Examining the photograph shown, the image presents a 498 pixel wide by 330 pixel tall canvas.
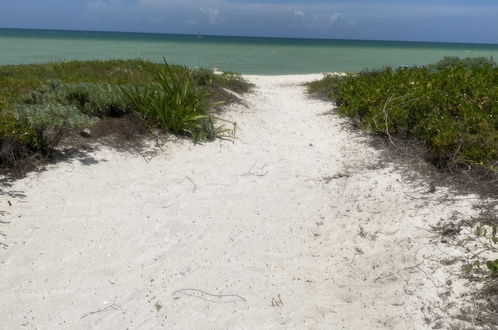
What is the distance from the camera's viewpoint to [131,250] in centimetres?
452

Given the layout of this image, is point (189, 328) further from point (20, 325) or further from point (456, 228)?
point (456, 228)

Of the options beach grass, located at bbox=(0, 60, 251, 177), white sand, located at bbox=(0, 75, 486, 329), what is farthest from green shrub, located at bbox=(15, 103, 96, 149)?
white sand, located at bbox=(0, 75, 486, 329)

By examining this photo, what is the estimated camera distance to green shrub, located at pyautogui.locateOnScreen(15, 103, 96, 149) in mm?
5977

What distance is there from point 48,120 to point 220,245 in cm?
293

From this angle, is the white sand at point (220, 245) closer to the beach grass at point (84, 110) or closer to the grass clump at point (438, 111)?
the beach grass at point (84, 110)

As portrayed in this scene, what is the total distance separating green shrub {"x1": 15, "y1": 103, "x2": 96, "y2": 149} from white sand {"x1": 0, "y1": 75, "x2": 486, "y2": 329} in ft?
1.50

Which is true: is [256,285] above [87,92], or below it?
below

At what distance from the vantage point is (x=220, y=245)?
4.75 meters

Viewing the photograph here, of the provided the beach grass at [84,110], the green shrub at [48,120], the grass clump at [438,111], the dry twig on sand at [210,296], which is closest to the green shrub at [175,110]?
the beach grass at [84,110]

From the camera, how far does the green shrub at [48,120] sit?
235 inches

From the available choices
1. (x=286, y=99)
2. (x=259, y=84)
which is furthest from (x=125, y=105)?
(x=259, y=84)

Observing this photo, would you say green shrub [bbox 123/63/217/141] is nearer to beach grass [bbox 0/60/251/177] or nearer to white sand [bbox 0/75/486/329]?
beach grass [bbox 0/60/251/177]

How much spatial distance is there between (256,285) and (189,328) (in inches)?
30.5

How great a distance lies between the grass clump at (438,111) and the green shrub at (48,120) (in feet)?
15.1
